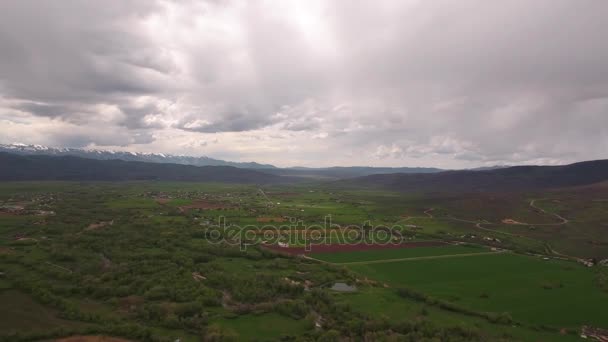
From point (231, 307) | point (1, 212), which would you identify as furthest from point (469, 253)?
point (1, 212)

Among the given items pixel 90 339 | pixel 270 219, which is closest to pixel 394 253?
pixel 270 219

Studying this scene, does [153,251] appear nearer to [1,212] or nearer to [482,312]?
[482,312]

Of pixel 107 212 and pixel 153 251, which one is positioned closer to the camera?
pixel 153 251

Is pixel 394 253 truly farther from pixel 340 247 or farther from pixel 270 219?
pixel 270 219

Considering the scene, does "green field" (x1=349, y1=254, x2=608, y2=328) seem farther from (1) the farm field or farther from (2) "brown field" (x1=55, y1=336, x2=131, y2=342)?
(2) "brown field" (x1=55, y1=336, x2=131, y2=342)

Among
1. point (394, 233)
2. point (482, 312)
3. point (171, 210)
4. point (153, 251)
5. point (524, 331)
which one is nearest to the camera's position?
point (524, 331)

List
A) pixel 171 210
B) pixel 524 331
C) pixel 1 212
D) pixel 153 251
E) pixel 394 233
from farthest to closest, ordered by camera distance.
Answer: pixel 171 210
pixel 1 212
pixel 394 233
pixel 153 251
pixel 524 331
